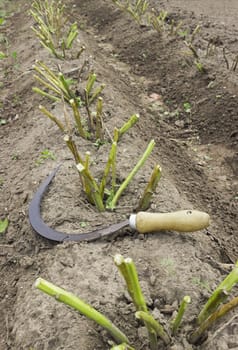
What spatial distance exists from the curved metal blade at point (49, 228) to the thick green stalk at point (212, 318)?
63 cm

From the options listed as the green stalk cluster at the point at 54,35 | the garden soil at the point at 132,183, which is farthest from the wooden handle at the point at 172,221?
the green stalk cluster at the point at 54,35

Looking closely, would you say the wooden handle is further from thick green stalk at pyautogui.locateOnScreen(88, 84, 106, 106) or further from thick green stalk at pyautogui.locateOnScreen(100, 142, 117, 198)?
thick green stalk at pyautogui.locateOnScreen(88, 84, 106, 106)

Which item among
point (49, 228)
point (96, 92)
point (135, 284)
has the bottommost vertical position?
point (49, 228)

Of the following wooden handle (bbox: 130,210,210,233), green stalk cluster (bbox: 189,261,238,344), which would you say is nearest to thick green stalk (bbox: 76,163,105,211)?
wooden handle (bbox: 130,210,210,233)

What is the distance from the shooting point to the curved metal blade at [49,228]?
1.99 m

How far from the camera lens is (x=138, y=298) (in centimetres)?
136

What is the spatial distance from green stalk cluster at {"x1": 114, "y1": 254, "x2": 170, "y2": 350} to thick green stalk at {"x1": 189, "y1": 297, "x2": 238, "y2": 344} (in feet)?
0.34

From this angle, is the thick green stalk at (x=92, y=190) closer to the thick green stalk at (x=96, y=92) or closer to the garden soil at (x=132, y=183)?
the garden soil at (x=132, y=183)

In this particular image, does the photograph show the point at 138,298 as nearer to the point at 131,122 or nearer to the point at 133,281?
the point at 133,281

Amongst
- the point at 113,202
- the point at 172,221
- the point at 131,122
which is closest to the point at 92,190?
Answer: the point at 113,202

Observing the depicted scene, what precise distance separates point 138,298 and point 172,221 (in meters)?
0.50

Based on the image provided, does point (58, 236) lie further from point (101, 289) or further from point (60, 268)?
point (101, 289)

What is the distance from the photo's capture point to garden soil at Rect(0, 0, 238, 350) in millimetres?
1680

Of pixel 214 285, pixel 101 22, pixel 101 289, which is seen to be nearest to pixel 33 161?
pixel 101 289
